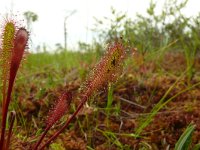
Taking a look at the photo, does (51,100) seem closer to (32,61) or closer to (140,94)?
(140,94)

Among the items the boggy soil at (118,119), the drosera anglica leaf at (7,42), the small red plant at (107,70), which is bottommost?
the boggy soil at (118,119)

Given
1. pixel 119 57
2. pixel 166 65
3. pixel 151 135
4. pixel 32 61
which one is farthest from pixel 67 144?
pixel 32 61

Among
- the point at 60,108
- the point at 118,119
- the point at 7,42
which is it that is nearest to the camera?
the point at 7,42

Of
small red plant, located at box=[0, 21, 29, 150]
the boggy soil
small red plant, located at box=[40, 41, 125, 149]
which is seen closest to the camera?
small red plant, located at box=[0, 21, 29, 150]

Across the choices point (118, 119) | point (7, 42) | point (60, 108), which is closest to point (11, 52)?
point (7, 42)

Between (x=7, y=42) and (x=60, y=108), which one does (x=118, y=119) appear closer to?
(x=60, y=108)

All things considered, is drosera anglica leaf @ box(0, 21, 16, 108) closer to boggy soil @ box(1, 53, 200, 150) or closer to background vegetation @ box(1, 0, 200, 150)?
background vegetation @ box(1, 0, 200, 150)

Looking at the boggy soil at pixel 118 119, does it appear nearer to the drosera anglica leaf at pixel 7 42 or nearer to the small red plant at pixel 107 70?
the small red plant at pixel 107 70

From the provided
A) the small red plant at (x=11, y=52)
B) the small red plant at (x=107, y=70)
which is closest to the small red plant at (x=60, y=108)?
the small red plant at (x=107, y=70)

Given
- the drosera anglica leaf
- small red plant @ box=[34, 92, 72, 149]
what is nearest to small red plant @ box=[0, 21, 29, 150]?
the drosera anglica leaf

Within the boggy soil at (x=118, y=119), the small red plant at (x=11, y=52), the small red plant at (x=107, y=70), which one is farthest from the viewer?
the boggy soil at (x=118, y=119)
